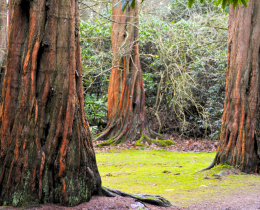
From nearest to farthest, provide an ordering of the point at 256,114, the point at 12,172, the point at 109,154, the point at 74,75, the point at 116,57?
the point at 12,172
the point at 74,75
the point at 256,114
the point at 109,154
the point at 116,57

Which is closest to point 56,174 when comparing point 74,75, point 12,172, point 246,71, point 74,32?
point 12,172

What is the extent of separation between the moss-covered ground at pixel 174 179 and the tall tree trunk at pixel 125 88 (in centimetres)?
410

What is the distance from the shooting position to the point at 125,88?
13594mm

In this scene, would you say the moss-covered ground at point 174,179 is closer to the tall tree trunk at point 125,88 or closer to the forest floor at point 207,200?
the forest floor at point 207,200

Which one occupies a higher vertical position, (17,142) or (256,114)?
(256,114)

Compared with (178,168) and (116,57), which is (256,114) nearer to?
(178,168)

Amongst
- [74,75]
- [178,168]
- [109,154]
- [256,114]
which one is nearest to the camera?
[74,75]

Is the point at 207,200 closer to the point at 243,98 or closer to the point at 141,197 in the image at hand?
the point at 141,197

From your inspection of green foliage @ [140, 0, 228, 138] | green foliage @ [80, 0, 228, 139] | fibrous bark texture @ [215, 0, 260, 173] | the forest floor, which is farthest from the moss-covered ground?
green foliage @ [140, 0, 228, 138]

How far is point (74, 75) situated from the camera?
136 inches

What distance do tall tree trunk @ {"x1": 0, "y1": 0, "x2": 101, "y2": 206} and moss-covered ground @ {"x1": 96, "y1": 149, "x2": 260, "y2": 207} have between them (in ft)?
6.09

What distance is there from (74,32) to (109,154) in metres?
7.58

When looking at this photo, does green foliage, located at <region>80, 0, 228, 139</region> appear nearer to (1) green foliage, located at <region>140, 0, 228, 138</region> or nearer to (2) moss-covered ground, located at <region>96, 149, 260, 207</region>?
(1) green foliage, located at <region>140, 0, 228, 138</region>

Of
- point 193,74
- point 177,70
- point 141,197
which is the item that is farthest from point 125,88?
point 141,197
